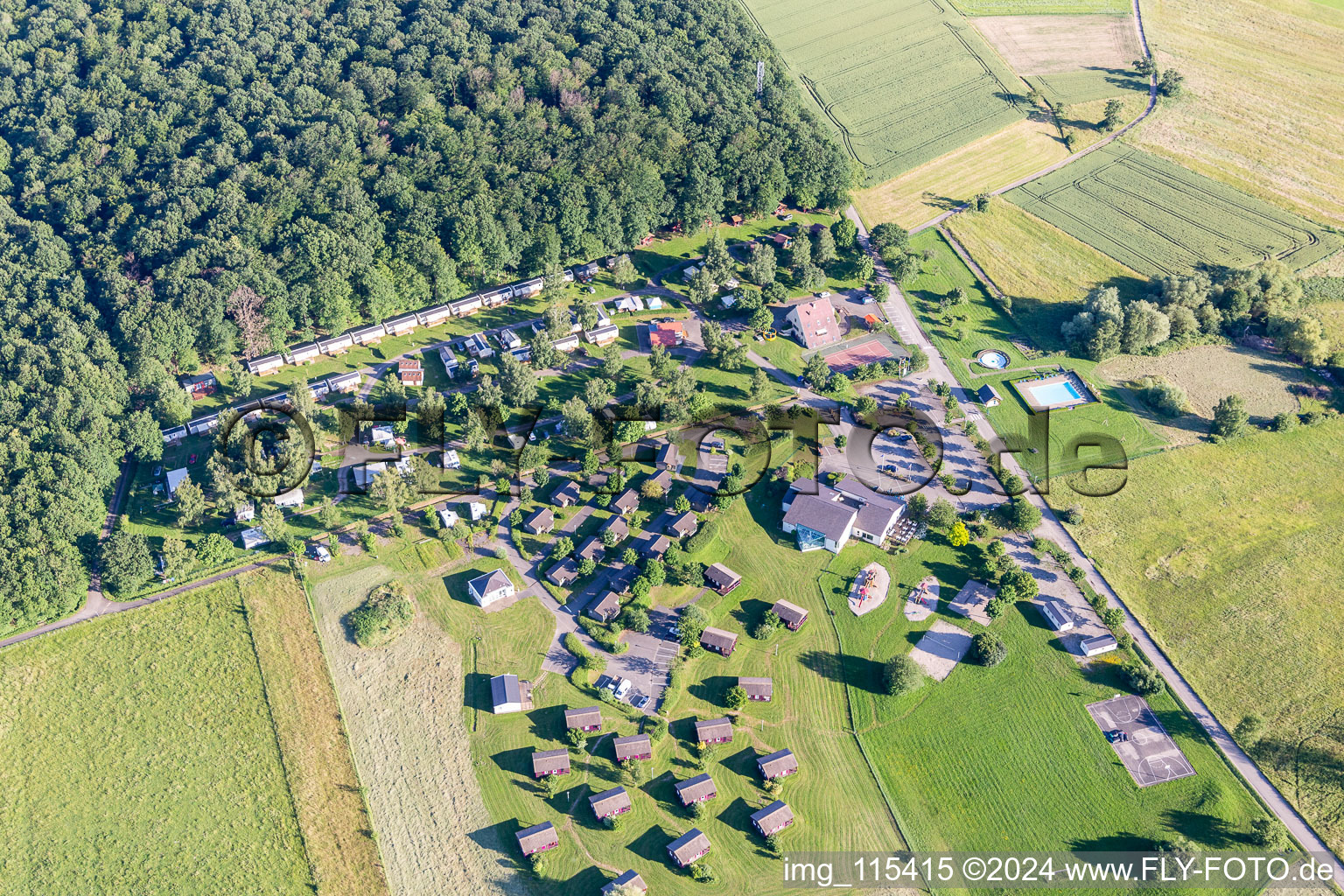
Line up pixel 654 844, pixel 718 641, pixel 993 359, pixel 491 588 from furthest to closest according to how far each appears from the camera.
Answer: pixel 993 359 → pixel 491 588 → pixel 718 641 → pixel 654 844

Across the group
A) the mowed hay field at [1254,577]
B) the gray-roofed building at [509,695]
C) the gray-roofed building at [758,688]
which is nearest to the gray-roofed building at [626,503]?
the gray-roofed building at [509,695]

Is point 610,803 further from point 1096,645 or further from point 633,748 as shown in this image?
point 1096,645

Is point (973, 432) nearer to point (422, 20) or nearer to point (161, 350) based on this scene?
point (161, 350)

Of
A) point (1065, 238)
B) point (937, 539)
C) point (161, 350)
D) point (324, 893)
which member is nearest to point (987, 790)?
point (937, 539)

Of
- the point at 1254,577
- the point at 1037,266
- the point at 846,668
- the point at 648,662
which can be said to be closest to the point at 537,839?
the point at 648,662

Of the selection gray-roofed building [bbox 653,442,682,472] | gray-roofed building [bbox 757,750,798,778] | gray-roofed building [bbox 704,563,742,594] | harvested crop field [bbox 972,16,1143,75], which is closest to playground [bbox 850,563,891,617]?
gray-roofed building [bbox 704,563,742,594]

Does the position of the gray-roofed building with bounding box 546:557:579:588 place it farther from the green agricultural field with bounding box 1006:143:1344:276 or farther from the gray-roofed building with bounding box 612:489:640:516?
the green agricultural field with bounding box 1006:143:1344:276
